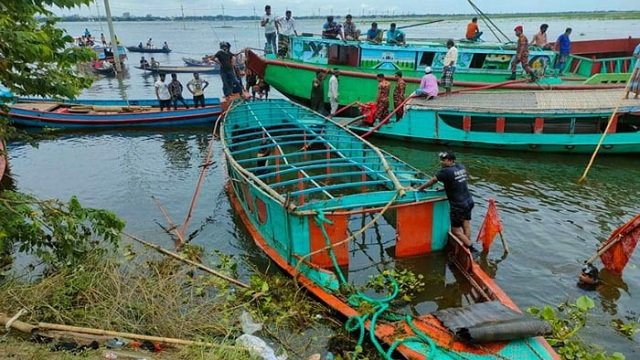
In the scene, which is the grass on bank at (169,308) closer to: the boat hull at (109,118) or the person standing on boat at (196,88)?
the boat hull at (109,118)

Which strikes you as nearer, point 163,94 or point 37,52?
point 37,52

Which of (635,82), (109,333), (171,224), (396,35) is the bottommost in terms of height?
(171,224)

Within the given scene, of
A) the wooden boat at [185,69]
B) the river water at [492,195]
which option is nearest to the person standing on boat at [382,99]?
the river water at [492,195]

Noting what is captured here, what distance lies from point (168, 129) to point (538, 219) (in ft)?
50.5

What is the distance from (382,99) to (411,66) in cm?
337

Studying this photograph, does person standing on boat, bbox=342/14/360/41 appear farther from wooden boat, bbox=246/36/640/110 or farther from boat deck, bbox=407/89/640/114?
boat deck, bbox=407/89/640/114

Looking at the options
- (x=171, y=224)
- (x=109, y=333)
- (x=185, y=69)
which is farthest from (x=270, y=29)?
(x=109, y=333)

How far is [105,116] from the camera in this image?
19.0m

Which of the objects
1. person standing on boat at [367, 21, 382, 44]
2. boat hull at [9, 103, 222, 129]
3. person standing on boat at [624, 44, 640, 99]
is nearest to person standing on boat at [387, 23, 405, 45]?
person standing on boat at [367, 21, 382, 44]

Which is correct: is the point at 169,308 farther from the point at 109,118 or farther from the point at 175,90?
the point at 175,90

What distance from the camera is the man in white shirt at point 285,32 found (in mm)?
20766

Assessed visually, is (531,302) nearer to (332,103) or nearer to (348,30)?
(332,103)

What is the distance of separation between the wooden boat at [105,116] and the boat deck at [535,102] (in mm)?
9478

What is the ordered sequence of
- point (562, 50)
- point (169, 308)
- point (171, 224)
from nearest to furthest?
point (169, 308)
point (171, 224)
point (562, 50)
